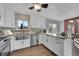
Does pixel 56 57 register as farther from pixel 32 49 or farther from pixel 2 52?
pixel 2 52

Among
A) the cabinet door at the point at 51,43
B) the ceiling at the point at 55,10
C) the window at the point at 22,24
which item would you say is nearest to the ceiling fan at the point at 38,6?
the ceiling at the point at 55,10

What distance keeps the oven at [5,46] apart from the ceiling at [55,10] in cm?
44

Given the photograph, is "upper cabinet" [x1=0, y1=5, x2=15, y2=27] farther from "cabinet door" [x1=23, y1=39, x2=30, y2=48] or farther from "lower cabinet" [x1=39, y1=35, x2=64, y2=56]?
"lower cabinet" [x1=39, y1=35, x2=64, y2=56]

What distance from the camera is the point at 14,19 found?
3.91ft

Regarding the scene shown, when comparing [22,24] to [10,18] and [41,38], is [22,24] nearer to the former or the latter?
[10,18]

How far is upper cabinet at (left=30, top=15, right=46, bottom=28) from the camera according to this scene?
125 centimetres

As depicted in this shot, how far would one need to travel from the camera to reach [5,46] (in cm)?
121

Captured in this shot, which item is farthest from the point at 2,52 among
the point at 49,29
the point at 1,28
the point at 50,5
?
the point at 50,5

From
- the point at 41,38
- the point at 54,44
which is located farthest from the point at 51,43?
the point at 41,38

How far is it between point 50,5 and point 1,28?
0.73 metres

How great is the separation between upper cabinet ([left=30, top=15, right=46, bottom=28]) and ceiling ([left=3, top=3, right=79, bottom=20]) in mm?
64

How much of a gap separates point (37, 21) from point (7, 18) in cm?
42

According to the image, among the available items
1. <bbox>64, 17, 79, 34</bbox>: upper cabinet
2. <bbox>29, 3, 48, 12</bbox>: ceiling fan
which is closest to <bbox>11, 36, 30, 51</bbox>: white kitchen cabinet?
<bbox>29, 3, 48, 12</bbox>: ceiling fan

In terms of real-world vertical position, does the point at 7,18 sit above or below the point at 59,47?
above
